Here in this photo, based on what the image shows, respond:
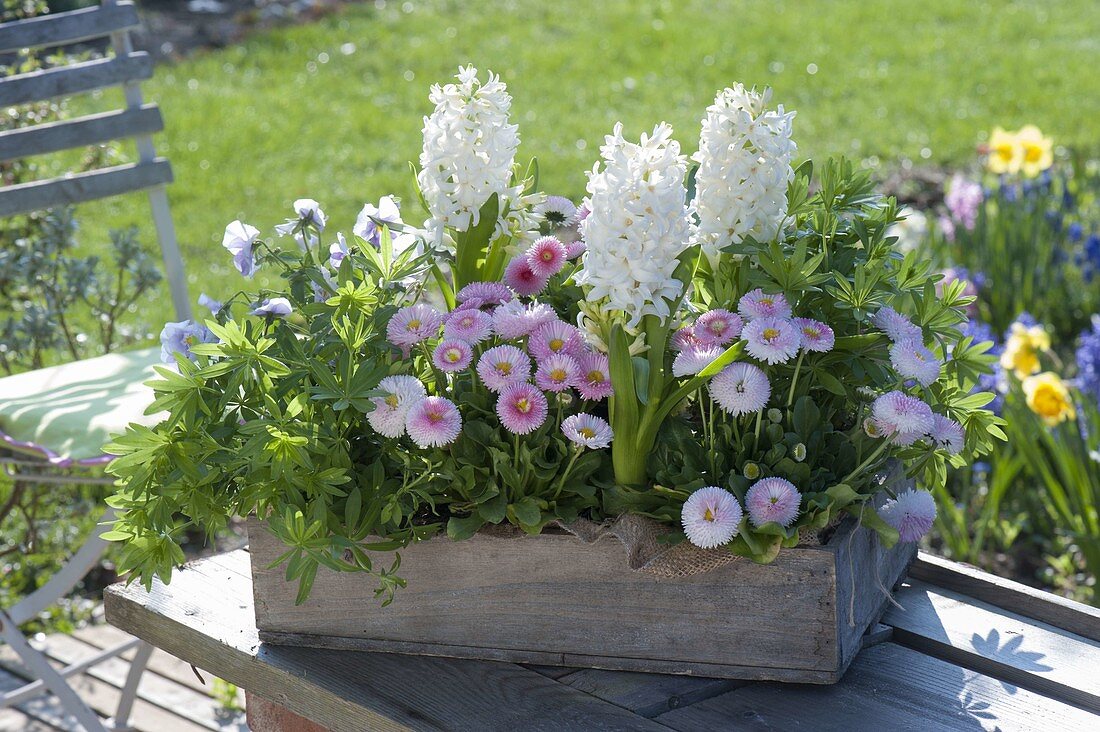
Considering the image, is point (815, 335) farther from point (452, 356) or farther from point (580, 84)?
point (580, 84)

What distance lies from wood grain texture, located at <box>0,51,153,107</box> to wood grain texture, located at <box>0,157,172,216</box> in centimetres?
16

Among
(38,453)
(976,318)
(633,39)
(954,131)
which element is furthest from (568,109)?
(38,453)

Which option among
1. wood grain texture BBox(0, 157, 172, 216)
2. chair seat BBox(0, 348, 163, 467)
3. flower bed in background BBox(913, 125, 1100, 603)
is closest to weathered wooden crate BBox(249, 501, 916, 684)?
flower bed in background BBox(913, 125, 1100, 603)

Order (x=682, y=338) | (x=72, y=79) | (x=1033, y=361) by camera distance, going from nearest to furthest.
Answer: (x=682, y=338), (x=72, y=79), (x=1033, y=361)

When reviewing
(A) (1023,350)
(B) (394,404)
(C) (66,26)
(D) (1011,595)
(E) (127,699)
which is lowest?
(E) (127,699)

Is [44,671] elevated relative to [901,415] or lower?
lower

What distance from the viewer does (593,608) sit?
1.23m

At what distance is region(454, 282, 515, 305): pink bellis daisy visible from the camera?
1277 mm

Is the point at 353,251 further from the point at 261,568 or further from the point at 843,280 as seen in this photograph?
the point at 843,280

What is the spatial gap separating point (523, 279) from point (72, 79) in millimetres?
1383

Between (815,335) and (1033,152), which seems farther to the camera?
(1033,152)

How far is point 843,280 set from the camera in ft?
3.86

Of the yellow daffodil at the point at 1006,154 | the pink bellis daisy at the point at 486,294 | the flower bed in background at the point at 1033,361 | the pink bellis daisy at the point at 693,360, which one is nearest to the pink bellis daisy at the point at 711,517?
the pink bellis daisy at the point at 693,360

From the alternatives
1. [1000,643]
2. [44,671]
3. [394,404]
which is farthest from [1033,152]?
[44,671]
